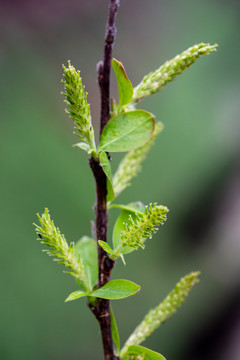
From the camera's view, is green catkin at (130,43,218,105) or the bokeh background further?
the bokeh background

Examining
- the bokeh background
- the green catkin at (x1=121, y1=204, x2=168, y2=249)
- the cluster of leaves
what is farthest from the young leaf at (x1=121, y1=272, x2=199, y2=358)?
the bokeh background

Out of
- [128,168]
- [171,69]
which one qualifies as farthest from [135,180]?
[171,69]

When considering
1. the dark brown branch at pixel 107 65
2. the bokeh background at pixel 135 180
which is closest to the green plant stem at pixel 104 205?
the dark brown branch at pixel 107 65

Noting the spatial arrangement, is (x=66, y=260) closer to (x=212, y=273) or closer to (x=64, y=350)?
(x=64, y=350)

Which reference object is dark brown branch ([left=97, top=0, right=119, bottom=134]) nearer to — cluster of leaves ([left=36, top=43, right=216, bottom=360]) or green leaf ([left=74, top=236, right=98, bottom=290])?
cluster of leaves ([left=36, top=43, right=216, bottom=360])

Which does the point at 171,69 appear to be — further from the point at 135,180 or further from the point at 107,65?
the point at 135,180

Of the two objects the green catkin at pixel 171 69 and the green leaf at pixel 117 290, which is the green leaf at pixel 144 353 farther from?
the green catkin at pixel 171 69
